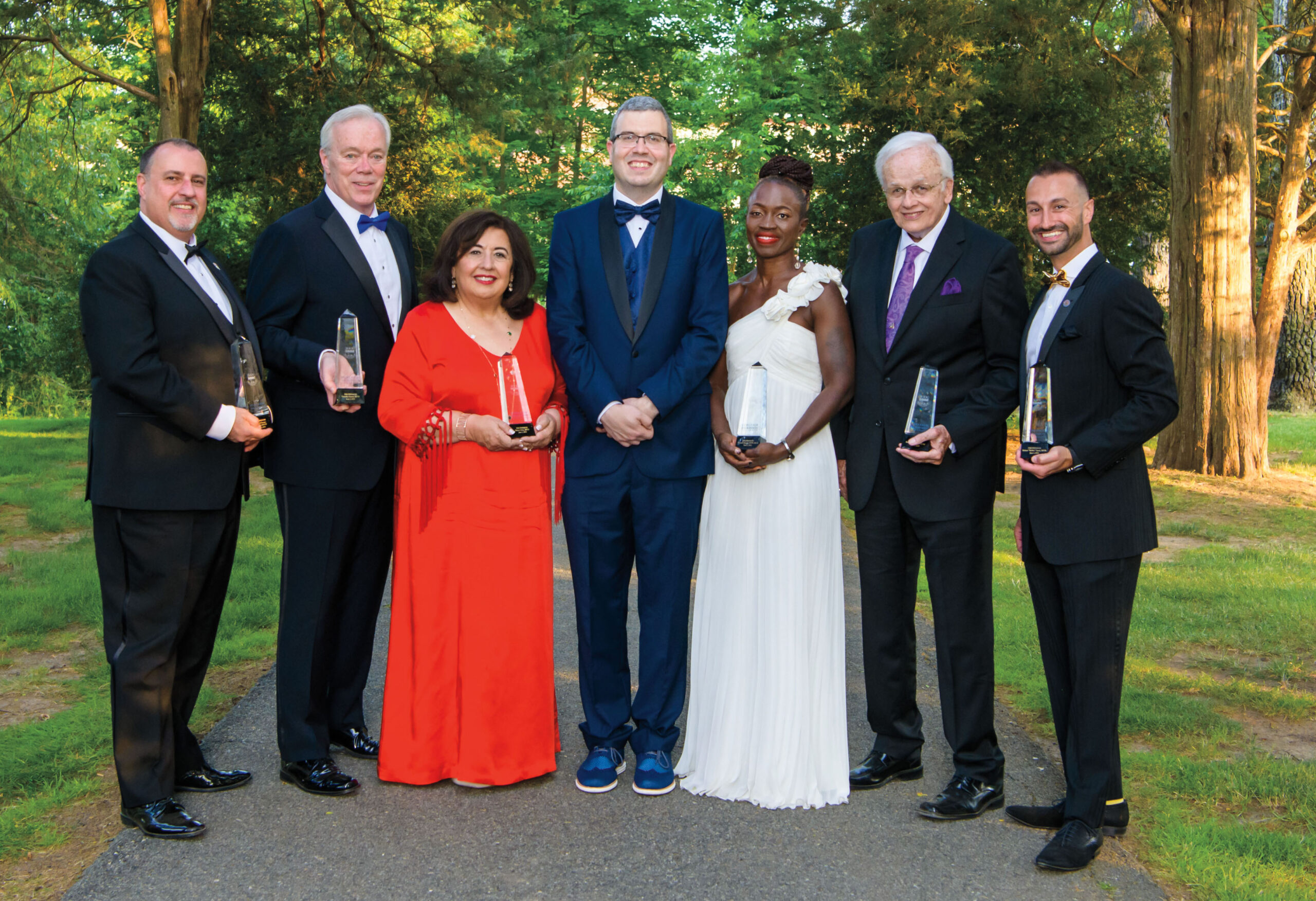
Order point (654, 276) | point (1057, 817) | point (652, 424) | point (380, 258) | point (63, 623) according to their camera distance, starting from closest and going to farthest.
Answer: point (1057, 817) < point (652, 424) < point (654, 276) < point (380, 258) < point (63, 623)

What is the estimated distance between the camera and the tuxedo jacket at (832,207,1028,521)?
4.37 m

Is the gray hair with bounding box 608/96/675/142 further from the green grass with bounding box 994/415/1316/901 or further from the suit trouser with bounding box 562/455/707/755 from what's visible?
the green grass with bounding box 994/415/1316/901

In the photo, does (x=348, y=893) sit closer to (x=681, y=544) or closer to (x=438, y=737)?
(x=438, y=737)

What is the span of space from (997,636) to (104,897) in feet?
17.4

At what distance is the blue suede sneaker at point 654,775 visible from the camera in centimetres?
448

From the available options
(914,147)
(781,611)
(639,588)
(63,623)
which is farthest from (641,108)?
(63,623)

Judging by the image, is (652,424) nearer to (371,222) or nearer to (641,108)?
(641,108)

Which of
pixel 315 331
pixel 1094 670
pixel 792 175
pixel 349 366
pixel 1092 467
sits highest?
pixel 792 175

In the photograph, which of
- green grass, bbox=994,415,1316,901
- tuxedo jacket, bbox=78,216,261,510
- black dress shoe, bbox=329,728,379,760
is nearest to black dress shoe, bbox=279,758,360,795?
black dress shoe, bbox=329,728,379,760

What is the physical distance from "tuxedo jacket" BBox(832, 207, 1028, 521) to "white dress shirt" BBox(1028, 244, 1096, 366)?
0.16m

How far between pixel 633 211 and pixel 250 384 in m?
1.71

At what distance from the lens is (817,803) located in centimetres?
439

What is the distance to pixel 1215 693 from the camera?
5.84m

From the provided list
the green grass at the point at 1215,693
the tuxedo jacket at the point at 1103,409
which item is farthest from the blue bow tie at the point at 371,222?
the green grass at the point at 1215,693
